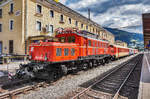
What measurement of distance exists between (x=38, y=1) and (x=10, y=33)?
7.29m

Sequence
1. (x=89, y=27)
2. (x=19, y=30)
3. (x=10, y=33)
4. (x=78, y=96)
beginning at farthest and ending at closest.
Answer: (x=89, y=27) → (x=10, y=33) → (x=19, y=30) → (x=78, y=96)

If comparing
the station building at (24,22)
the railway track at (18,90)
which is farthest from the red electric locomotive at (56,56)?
the station building at (24,22)

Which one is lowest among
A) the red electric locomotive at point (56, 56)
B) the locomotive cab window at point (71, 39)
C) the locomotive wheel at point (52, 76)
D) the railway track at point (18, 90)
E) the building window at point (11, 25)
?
the railway track at point (18, 90)

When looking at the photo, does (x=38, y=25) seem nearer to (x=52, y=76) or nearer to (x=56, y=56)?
(x=56, y=56)

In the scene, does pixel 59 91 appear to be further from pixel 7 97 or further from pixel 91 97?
pixel 7 97

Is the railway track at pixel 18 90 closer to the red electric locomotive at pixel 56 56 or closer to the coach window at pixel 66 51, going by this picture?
the red electric locomotive at pixel 56 56

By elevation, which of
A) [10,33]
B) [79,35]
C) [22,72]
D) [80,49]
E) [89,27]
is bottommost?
[22,72]

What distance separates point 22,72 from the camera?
23.8ft

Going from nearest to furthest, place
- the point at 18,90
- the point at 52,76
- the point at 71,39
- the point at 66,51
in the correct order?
the point at 18,90, the point at 52,76, the point at 66,51, the point at 71,39

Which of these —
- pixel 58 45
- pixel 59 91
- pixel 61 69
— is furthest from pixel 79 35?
pixel 59 91

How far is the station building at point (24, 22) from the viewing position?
18656 millimetres

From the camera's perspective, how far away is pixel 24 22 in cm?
1875

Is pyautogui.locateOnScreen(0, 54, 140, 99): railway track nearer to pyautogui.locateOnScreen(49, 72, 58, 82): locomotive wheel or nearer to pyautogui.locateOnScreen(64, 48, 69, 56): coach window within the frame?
pyautogui.locateOnScreen(49, 72, 58, 82): locomotive wheel

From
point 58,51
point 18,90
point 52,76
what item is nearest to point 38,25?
point 58,51
